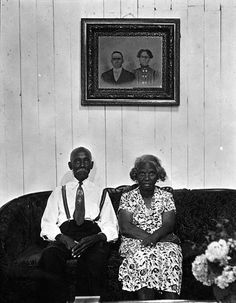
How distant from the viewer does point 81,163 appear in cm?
467

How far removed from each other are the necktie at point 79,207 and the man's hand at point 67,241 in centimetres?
18

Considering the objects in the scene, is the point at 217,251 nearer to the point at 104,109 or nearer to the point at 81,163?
the point at 81,163

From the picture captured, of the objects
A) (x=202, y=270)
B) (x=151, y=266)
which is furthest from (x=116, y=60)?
(x=202, y=270)

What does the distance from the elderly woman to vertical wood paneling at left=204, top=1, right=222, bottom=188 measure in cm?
74

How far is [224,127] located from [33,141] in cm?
170

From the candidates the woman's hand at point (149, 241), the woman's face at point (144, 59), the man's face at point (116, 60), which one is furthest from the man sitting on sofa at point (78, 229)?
the woman's face at point (144, 59)

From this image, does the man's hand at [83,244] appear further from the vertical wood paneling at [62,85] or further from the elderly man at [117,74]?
the elderly man at [117,74]

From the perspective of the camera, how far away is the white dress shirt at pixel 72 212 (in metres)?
4.48

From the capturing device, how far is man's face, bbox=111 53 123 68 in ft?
16.9

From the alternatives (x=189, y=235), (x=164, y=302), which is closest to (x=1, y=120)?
(x=189, y=235)

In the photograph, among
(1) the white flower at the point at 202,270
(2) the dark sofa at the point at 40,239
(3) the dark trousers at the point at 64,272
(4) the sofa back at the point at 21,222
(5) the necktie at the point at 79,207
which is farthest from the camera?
(5) the necktie at the point at 79,207

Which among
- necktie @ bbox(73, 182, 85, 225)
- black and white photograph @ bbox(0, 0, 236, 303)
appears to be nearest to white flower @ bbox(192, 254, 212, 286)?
necktie @ bbox(73, 182, 85, 225)

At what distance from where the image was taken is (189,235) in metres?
4.71

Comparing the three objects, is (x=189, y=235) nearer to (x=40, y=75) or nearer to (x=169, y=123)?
(x=169, y=123)
